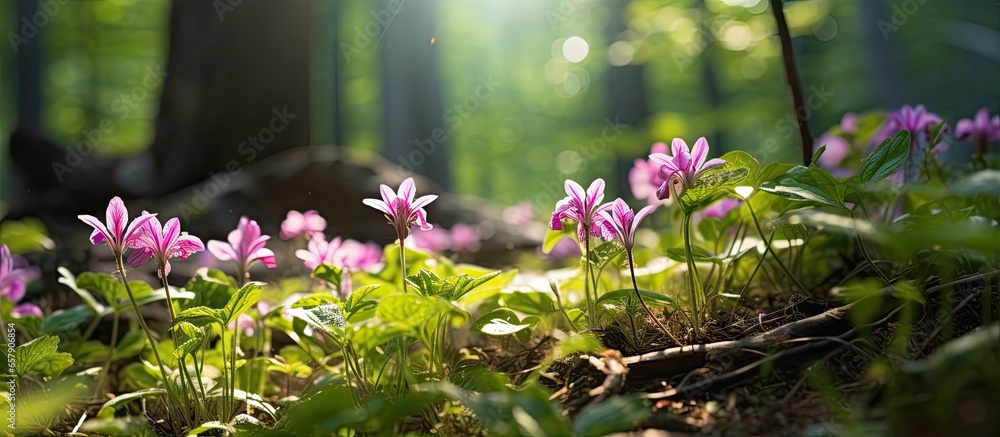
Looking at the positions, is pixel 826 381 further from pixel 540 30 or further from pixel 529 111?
pixel 529 111

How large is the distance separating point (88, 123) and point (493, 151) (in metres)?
13.9

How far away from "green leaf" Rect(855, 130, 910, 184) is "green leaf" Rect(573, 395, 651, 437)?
90 cm

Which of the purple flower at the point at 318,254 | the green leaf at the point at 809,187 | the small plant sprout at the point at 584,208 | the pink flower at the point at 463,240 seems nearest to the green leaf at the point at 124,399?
the purple flower at the point at 318,254

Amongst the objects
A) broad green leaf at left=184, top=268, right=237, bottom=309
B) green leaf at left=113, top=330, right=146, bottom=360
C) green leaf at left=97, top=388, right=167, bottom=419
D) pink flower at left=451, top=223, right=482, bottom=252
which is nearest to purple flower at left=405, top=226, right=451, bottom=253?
pink flower at left=451, top=223, right=482, bottom=252

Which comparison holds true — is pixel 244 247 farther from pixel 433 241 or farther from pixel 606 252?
pixel 433 241

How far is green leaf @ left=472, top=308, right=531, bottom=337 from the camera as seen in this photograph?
5.13 feet

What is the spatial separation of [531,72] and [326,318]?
83.8ft

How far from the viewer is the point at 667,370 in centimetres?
148

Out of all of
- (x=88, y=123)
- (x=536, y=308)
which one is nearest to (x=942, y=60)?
(x=536, y=308)

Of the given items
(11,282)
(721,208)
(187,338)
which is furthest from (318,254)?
(721,208)

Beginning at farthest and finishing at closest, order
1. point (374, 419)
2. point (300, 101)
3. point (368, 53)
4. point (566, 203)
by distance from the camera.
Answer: point (368, 53) < point (300, 101) < point (566, 203) < point (374, 419)

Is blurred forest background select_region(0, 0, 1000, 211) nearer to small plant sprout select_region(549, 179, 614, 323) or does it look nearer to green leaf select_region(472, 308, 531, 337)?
Result: small plant sprout select_region(549, 179, 614, 323)

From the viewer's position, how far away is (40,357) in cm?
169

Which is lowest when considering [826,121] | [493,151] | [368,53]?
[493,151]
